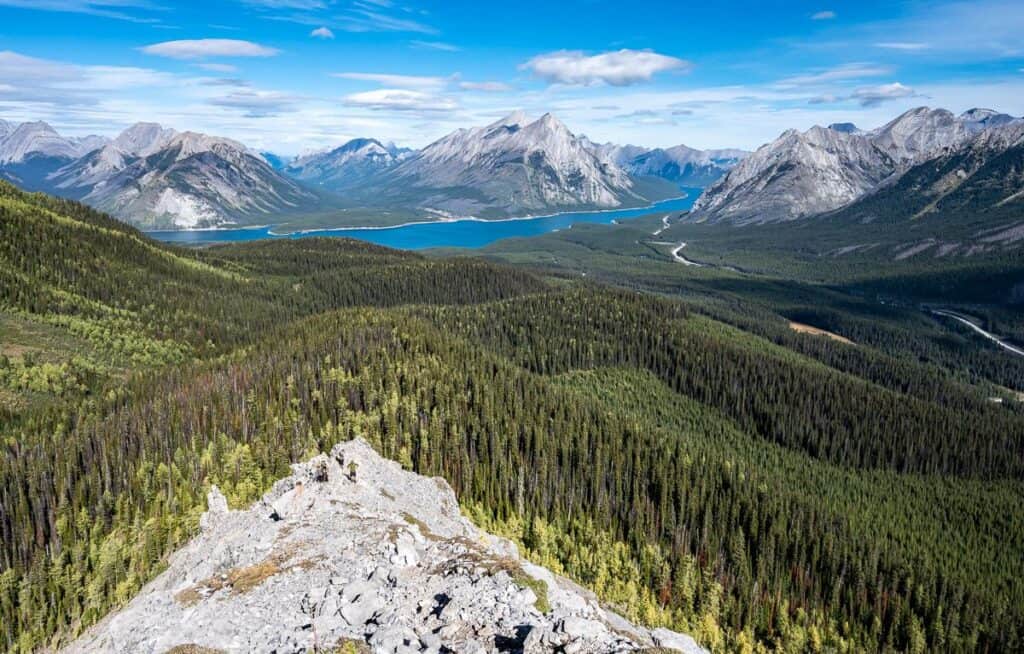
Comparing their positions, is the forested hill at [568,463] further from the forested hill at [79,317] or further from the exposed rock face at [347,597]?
the exposed rock face at [347,597]

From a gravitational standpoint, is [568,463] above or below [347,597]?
below

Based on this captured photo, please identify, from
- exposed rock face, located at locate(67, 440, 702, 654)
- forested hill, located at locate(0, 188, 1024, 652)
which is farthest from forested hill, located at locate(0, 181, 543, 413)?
exposed rock face, located at locate(67, 440, 702, 654)

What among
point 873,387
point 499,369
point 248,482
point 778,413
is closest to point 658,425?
point 778,413

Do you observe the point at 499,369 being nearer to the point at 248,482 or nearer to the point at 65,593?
the point at 248,482

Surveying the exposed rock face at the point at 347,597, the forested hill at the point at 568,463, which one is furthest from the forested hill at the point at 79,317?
the exposed rock face at the point at 347,597

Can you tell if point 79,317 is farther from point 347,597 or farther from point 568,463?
point 347,597

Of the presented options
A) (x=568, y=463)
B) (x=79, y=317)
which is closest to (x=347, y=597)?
(x=568, y=463)
